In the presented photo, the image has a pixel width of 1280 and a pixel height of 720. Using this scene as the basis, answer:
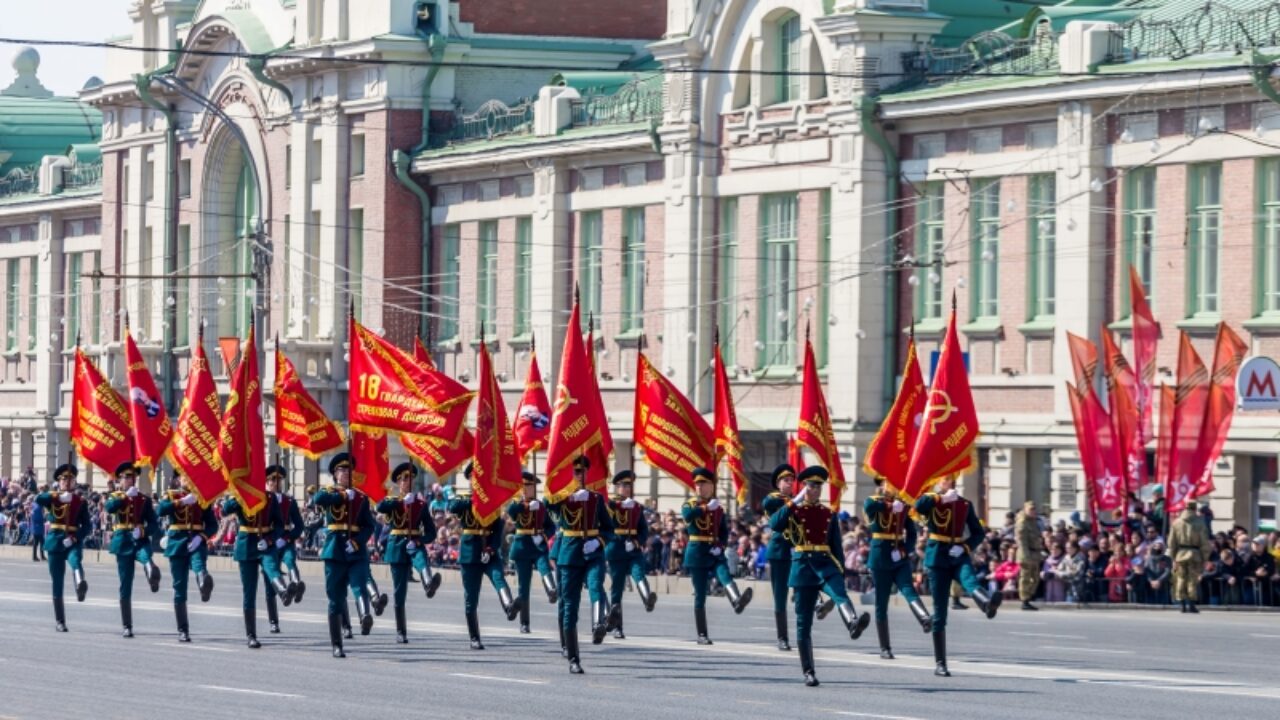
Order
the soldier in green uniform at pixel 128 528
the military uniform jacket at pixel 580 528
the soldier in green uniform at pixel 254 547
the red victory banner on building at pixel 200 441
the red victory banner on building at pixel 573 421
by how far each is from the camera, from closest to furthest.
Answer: the military uniform jacket at pixel 580 528
the red victory banner on building at pixel 573 421
the soldier in green uniform at pixel 254 547
the soldier in green uniform at pixel 128 528
the red victory banner on building at pixel 200 441

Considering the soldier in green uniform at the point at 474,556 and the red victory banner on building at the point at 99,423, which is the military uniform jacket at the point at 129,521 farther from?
the red victory banner on building at the point at 99,423

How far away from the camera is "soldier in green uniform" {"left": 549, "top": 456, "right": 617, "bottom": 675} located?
81.8ft

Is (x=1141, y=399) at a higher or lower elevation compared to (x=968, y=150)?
lower

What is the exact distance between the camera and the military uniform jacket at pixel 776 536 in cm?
2531

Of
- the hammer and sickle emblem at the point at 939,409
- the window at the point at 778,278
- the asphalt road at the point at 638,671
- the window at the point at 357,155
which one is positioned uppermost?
the window at the point at 357,155

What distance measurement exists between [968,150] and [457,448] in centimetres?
1177

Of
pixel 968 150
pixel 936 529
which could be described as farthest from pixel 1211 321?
pixel 936 529

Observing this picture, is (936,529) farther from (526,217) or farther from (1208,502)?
(526,217)

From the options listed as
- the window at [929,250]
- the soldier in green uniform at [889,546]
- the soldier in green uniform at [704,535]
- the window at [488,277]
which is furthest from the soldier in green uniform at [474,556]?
the window at [488,277]

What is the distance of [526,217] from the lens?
5894 cm

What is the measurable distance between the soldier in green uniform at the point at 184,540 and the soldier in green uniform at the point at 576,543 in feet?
16.6

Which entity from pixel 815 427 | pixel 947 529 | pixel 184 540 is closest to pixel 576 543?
pixel 947 529

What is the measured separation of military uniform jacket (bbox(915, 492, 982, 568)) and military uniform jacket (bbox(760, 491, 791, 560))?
3.61 ft

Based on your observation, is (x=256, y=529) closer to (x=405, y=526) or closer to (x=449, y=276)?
(x=405, y=526)
